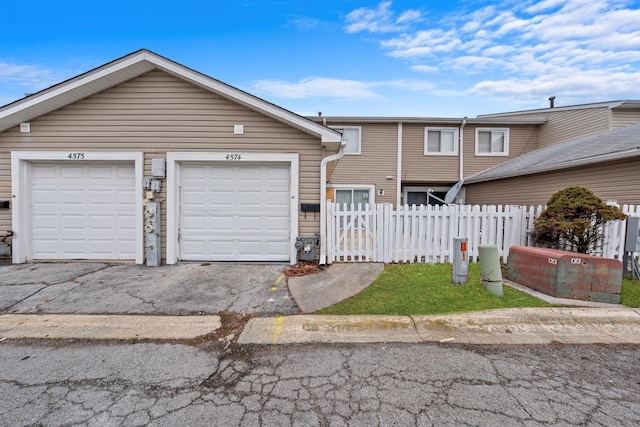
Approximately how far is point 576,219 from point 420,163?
349 inches

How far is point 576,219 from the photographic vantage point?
19.4 feet

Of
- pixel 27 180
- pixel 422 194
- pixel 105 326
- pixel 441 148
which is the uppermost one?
pixel 441 148

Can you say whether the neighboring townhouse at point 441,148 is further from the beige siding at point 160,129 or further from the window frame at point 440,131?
the beige siding at point 160,129

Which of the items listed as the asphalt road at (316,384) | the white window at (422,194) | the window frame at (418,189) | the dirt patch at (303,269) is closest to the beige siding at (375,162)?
the window frame at (418,189)

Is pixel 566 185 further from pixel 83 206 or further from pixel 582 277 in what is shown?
pixel 83 206

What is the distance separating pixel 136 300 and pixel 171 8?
971 cm

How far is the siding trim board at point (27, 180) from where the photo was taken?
6723mm

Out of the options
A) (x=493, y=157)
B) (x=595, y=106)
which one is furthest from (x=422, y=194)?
(x=595, y=106)

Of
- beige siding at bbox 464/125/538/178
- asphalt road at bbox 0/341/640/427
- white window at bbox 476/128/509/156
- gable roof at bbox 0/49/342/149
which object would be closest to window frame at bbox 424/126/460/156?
beige siding at bbox 464/125/538/178

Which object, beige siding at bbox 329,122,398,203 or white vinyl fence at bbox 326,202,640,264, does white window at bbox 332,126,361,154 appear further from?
white vinyl fence at bbox 326,202,640,264

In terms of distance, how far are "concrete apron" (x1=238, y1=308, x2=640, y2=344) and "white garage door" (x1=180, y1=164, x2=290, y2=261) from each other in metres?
3.03

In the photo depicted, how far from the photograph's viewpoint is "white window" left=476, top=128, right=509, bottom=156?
14.5 meters

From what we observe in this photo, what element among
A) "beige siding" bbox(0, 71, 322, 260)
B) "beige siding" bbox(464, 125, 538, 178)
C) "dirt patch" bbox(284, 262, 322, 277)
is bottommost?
"dirt patch" bbox(284, 262, 322, 277)

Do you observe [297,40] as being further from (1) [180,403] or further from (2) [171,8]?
(1) [180,403]
